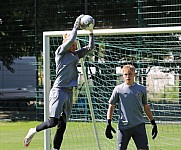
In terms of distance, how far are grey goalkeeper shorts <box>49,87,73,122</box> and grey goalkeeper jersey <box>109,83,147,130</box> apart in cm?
88

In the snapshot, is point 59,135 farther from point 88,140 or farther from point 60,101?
point 88,140

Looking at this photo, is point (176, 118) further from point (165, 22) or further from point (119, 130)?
point (165, 22)

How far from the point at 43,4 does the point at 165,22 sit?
5440 millimetres

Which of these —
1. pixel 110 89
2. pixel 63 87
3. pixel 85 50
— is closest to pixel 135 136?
pixel 63 87

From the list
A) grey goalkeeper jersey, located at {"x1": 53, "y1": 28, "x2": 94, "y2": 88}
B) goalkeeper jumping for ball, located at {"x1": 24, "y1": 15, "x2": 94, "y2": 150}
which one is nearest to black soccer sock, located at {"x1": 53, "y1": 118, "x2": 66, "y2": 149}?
goalkeeper jumping for ball, located at {"x1": 24, "y1": 15, "x2": 94, "y2": 150}

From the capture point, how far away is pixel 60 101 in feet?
30.7

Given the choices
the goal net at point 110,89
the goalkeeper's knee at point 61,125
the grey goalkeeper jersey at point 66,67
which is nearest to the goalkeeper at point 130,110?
the grey goalkeeper jersey at point 66,67

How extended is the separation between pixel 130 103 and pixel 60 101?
1165 mm

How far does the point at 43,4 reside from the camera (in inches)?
914

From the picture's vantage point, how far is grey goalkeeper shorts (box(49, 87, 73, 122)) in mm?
9359

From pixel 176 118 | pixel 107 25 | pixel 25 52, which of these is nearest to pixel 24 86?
pixel 25 52

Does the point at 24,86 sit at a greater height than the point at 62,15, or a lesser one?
lesser

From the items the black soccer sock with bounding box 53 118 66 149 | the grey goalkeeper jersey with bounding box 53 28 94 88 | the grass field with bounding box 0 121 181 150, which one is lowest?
the grass field with bounding box 0 121 181 150

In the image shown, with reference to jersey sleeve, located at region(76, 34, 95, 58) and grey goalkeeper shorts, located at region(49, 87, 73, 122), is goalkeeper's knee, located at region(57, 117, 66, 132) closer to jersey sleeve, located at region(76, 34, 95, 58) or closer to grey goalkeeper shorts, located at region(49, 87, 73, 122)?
grey goalkeeper shorts, located at region(49, 87, 73, 122)
